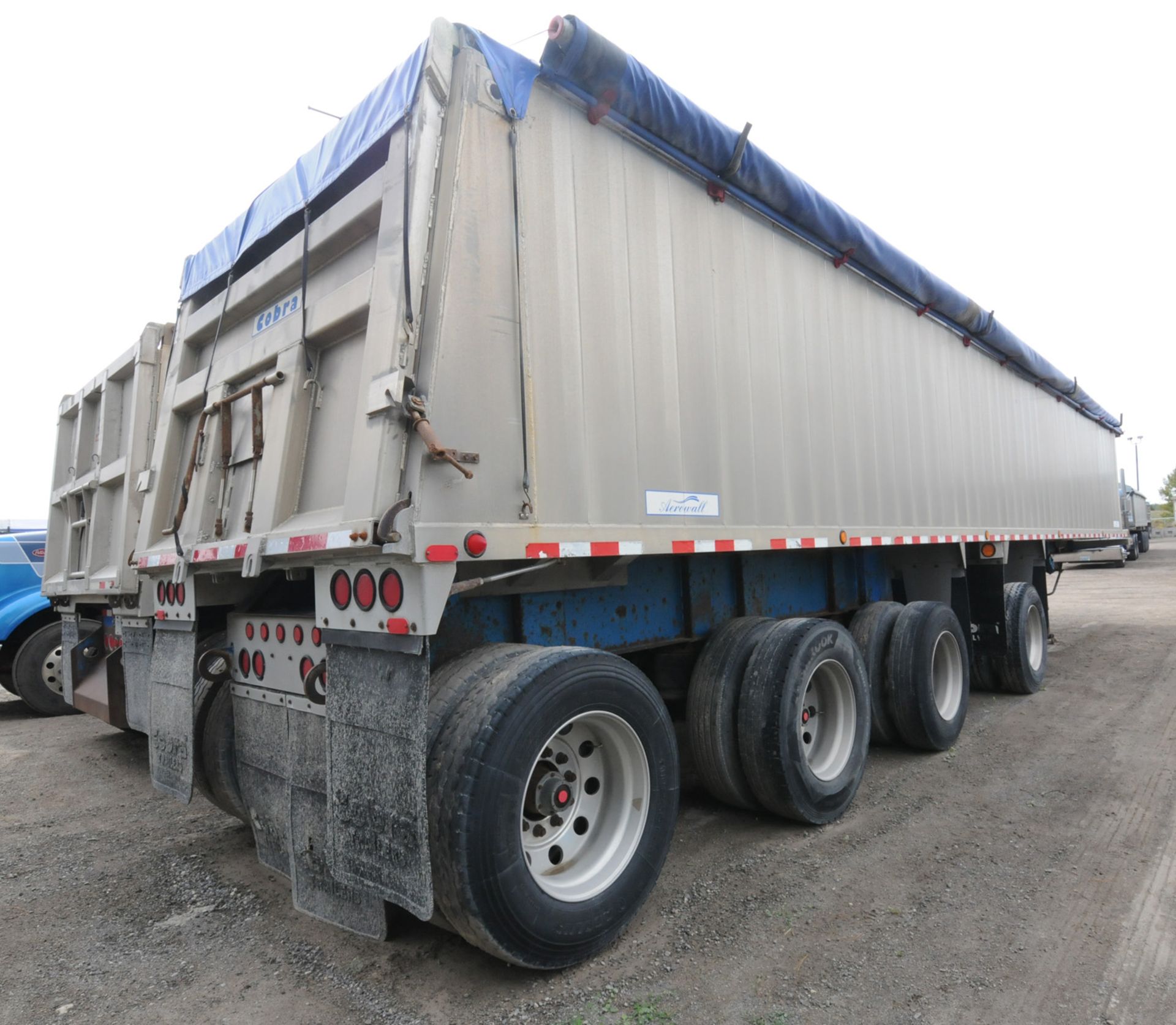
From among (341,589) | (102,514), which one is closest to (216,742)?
(341,589)

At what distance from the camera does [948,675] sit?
20.9 ft

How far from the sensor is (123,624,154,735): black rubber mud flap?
4703 millimetres

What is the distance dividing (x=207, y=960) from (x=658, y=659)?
2694 mm

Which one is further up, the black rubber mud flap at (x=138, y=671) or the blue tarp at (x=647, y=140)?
the blue tarp at (x=647, y=140)

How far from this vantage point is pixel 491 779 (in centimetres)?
262

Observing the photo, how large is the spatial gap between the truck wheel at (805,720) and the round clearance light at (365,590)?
2.28m

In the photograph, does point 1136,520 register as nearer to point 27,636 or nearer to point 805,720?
point 805,720

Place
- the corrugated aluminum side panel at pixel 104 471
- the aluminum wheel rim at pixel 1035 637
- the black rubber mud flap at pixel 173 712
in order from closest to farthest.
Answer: the black rubber mud flap at pixel 173 712 < the corrugated aluminum side panel at pixel 104 471 < the aluminum wheel rim at pixel 1035 637

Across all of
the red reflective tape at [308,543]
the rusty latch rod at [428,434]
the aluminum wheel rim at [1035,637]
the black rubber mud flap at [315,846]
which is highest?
the rusty latch rod at [428,434]

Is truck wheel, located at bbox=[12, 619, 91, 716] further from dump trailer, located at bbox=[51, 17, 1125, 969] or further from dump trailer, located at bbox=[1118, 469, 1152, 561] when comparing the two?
dump trailer, located at bbox=[1118, 469, 1152, 561]

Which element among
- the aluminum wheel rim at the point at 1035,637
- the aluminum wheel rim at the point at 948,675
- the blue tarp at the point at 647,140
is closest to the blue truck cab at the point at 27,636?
the blue tarp at the point at 647,140

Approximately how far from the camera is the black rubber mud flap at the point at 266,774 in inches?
129

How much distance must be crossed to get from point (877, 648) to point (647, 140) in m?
3.92

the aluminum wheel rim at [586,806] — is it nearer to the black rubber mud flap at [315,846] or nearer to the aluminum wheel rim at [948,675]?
the black rubber mud flap at [315,846]
